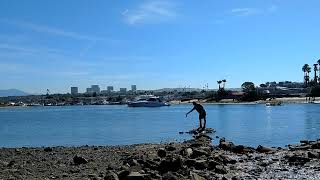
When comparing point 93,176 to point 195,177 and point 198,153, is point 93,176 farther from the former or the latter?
point 198,153

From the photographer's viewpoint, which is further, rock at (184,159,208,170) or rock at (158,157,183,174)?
rock at (184,159,208,170)

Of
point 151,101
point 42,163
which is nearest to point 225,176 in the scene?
point 42,163

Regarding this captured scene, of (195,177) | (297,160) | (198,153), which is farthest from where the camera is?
(198,153)

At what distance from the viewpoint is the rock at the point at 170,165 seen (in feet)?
63.2

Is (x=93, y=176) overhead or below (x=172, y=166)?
below

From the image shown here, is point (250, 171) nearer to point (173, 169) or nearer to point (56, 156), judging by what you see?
point (173, 169)

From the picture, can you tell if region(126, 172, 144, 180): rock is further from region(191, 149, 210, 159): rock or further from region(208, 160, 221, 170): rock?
region(191, 149, 210, 159): rock

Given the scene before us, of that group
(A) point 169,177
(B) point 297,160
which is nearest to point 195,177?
(A) point 169,177

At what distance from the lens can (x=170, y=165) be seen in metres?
19.4

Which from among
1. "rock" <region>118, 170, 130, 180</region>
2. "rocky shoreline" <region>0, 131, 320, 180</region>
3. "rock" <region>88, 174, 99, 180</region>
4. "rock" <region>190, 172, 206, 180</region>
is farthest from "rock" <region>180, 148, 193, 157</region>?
"rock" <region>118, 170, 130, 180</region>

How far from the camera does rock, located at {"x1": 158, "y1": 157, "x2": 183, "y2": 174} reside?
19.3 m

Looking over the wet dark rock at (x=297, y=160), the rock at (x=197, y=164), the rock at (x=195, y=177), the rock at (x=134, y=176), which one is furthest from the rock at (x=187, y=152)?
the rock at (x=134, y=176)

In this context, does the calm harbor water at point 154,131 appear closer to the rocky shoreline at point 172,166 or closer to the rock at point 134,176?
the rocky shoreline at point 172,166

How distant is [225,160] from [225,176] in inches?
128
